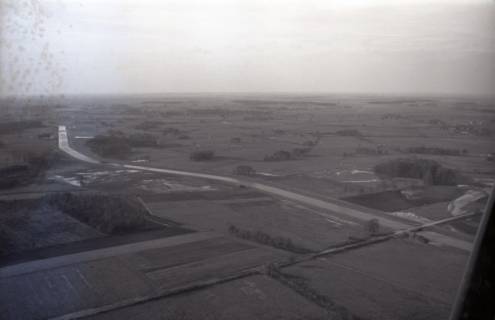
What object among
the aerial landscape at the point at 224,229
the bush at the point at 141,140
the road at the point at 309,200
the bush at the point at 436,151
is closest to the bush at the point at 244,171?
the aerial landscape at the point at 224,229

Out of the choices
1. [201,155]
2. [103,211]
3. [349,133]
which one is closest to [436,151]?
[349,133]

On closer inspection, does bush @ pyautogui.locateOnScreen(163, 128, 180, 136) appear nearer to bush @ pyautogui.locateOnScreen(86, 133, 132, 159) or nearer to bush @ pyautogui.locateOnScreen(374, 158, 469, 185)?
bush @ pyautogui.locateOnScreen(86, 133, 132, 159)

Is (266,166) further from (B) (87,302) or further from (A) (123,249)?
(B) (87,302)

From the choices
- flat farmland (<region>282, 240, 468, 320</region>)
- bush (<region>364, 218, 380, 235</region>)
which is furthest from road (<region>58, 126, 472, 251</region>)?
flat farmland (<region>282, 240, 468, 320</region>)

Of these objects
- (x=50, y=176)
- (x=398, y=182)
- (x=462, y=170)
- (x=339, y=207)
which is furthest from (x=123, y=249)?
(x=462, y=170)

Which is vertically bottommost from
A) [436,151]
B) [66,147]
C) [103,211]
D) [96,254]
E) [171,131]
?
[96,254]

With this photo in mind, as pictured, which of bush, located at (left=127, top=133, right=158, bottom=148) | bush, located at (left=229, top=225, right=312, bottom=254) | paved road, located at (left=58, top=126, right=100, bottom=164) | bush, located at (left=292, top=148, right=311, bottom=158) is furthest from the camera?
bush, located at (left=127, top=133, right=158, bottom=148)

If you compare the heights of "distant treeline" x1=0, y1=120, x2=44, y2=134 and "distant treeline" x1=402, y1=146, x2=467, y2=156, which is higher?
"distant treeline" x1=0, y1=120, x2=44, y2=134

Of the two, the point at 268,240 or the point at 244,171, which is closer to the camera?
the point at 268,240

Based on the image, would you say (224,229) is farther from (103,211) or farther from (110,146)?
(110,146)
